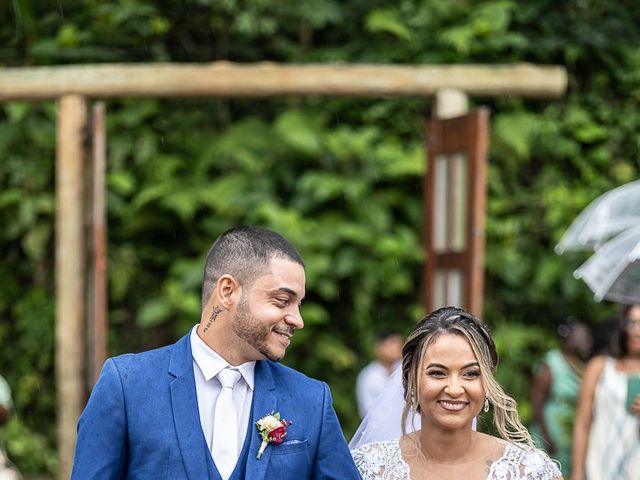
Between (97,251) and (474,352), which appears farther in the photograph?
(97,251)

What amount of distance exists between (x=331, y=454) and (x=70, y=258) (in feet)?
21.0

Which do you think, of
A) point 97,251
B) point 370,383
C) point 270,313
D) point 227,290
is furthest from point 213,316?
point 370,383

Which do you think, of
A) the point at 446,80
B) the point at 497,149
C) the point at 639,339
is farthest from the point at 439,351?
the point at 497,149

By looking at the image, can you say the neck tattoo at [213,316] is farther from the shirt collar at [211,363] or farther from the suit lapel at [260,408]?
the suit lapel at [260,408]

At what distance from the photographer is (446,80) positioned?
1045 cm

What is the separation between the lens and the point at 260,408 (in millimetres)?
4133

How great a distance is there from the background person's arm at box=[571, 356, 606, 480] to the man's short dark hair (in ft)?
12.8

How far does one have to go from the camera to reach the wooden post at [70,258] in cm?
1021

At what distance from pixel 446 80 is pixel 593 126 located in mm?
4168

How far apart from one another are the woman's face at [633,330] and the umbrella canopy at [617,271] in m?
0.14

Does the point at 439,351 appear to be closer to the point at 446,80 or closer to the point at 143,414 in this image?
the point at 143,414

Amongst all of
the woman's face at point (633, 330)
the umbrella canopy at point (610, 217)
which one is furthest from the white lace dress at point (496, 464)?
the umbrella canopy at point (610, 217)

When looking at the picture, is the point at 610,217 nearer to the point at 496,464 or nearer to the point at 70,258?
the point at 496,464

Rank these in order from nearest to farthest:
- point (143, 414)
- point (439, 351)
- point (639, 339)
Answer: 1. point (143, 414)
2. point (439, 351)
3. point (639, 339)
